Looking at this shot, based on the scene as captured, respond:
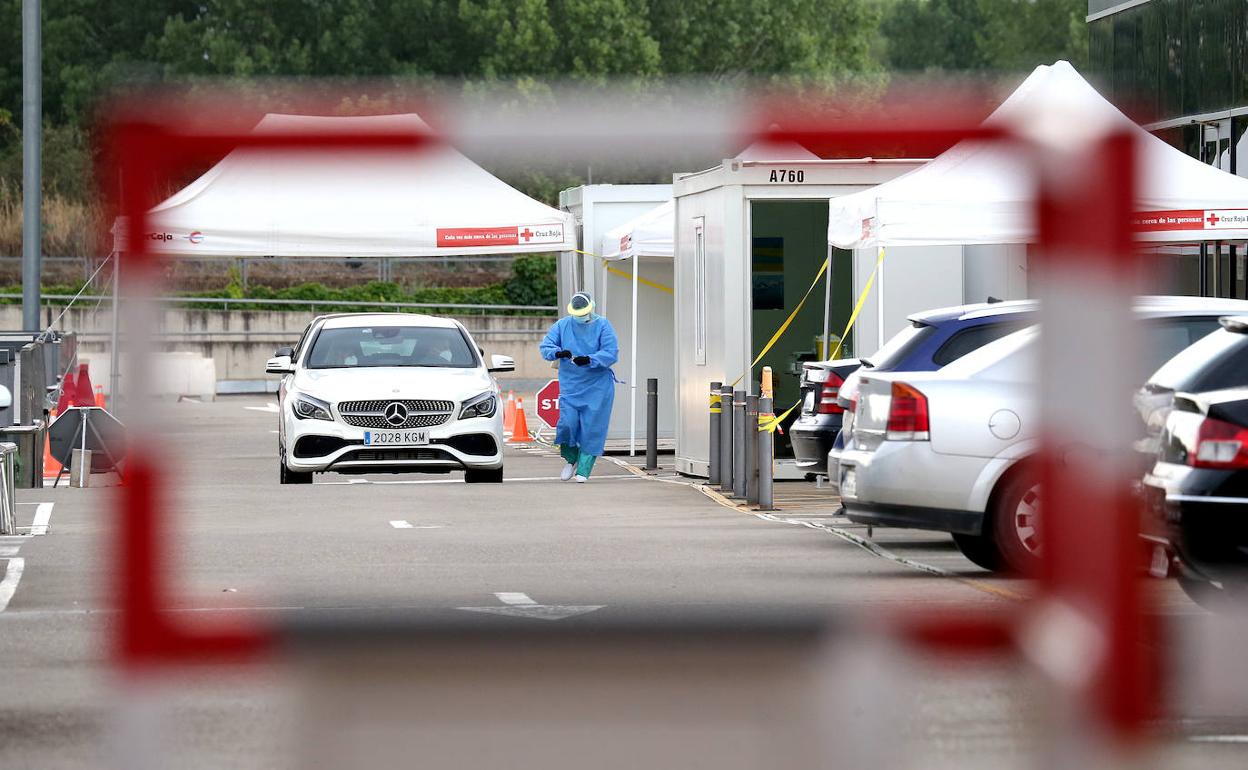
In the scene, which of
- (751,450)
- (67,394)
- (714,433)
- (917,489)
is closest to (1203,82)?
(714,433)

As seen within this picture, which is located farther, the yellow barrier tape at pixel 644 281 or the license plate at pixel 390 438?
the yellow barrier tape at pixel 644 281

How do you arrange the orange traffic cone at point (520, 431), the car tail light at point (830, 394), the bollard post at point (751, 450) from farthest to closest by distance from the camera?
the orange traffic cone at point (520, 431) → the bollard post at point (751, 450) → the car tail light at point (830, 394)

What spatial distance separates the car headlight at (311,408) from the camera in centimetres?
1831

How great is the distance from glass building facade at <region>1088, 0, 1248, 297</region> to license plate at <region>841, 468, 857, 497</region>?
12.3 metres

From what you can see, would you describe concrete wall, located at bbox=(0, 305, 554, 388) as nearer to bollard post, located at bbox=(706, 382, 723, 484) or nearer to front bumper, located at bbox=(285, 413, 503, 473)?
front bumper, located at bbox=(285, 413, 503, 473)

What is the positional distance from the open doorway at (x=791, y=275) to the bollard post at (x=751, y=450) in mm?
5147

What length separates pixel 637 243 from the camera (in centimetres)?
2283

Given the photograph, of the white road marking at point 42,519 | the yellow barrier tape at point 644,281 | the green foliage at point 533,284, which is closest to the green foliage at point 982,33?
the green foliage at point 533,284

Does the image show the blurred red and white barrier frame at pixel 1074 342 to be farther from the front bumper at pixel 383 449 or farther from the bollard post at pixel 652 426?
the bollard post at pixel 652 426

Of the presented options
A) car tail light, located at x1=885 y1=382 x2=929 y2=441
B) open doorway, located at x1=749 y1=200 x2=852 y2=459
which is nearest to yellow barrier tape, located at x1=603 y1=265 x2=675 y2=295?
open doorway, located at x1=749 y1=200 x2=852 y2=459

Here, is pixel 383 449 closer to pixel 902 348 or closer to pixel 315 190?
pixel 902 348

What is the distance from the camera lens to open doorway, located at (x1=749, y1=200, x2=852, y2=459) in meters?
22.4

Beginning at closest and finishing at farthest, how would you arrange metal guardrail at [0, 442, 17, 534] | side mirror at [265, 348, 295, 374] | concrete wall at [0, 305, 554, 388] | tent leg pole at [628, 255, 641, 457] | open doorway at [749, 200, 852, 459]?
metal guardrail at [0, 442, 17, 534]
side mirror at [265, 348, 295, 374]
open doorway at [749, 200, 852, 459]
tent leg pole at [628, 255, 641, 457]
concrete wall at [0, 305, 554, 388]

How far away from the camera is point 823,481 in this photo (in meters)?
19.0
